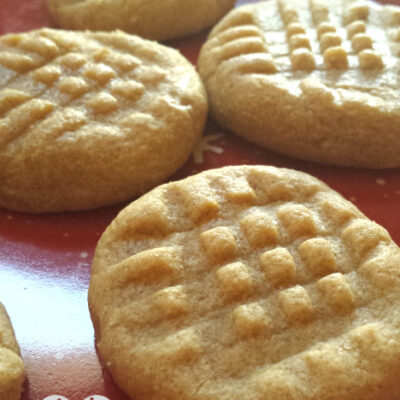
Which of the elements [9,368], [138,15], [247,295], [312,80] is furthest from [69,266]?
[138,15]

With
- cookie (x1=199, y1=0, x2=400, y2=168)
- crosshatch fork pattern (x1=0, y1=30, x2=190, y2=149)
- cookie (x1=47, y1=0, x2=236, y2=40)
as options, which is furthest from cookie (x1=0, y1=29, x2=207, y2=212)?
cookie (x1=47, y1=0, x2=236, y2=40)

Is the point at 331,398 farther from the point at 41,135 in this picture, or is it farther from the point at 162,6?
the point at 162,6

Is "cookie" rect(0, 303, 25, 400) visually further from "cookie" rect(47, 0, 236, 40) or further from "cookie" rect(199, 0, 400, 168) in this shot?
"cookie" rect(47, 0, 236, 40)

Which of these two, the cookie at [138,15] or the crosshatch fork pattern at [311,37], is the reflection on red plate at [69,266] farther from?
the cookie at [138,15]

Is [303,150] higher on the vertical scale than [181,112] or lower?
lower

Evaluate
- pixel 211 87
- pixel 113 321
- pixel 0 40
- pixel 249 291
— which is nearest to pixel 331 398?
pixel 249 291

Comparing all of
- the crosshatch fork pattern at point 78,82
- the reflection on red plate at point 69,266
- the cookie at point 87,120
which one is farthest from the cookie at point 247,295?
the crosshatch fork pattern at point 78,82

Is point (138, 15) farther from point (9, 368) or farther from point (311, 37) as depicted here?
point (9, 368)
